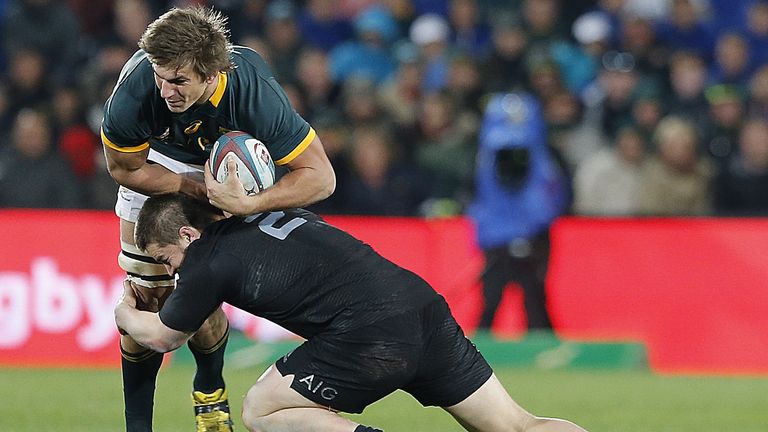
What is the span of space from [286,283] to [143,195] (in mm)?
1379

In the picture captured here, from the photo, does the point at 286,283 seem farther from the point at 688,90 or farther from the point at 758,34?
the point at 758,34

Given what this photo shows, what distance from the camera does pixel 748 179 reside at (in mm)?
14203

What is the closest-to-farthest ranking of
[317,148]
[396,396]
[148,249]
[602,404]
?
[148,249], [317,148], [602,404], [396,396]

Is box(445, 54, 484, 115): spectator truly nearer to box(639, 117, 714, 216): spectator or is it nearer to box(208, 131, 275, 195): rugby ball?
box(639, 117, 714, 216): spectator

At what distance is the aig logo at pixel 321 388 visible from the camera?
5.95 m

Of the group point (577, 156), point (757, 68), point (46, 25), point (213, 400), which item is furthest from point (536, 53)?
point (213, 400)

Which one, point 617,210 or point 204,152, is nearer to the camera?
point 204,152

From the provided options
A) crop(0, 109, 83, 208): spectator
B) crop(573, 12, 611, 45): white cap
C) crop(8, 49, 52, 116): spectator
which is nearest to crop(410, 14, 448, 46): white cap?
crop(573, 12, 611, 45): white cap

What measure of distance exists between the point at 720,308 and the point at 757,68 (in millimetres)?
4215

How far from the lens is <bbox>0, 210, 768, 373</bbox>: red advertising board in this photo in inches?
Answer: 489

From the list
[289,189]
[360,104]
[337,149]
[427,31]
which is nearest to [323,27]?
[427,31]

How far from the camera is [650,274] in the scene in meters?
12.9

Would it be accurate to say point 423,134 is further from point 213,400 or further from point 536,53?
point 213,400

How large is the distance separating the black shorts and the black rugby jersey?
0.18 ft
